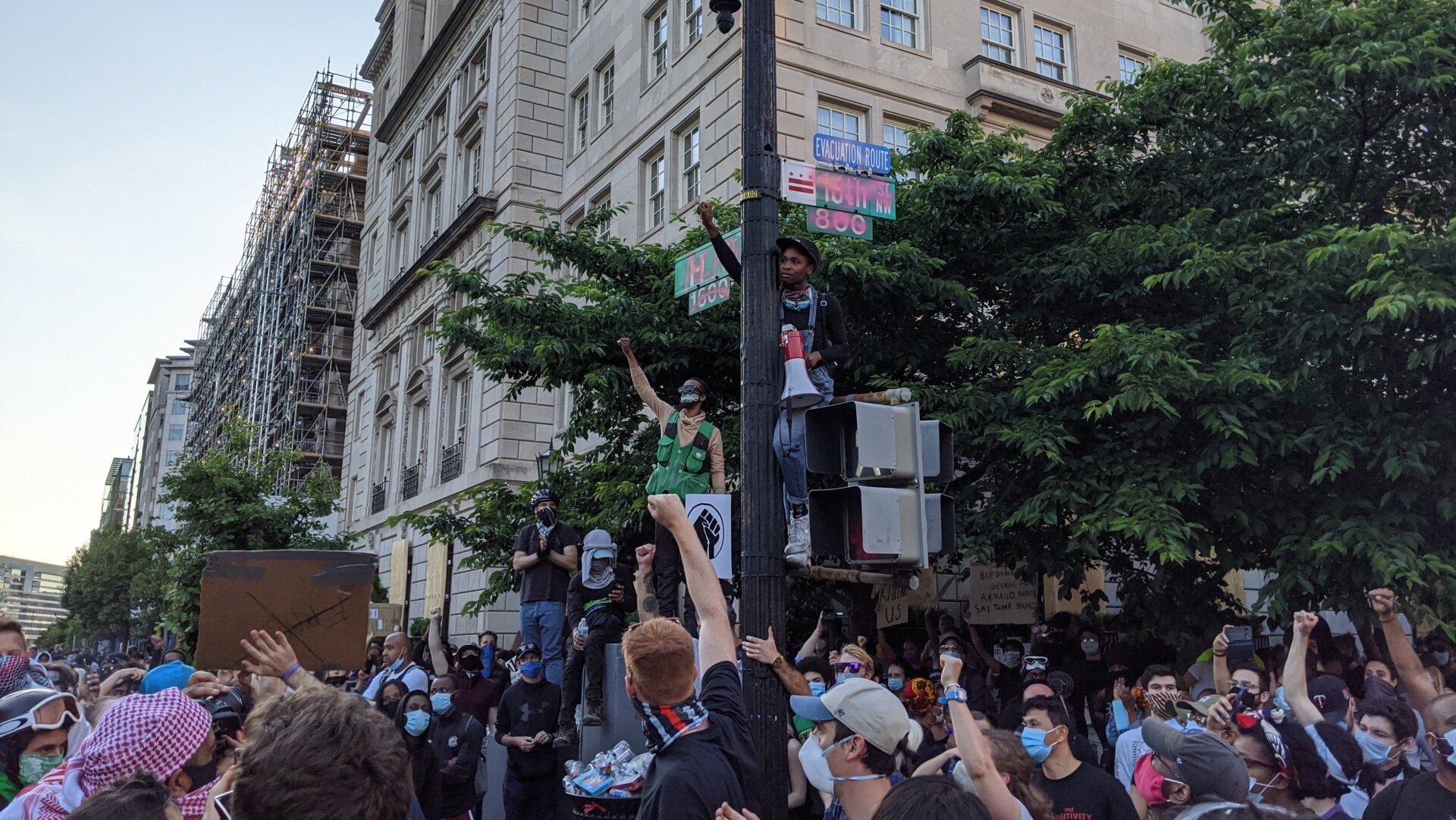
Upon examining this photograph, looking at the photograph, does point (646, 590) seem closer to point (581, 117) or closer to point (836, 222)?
point (836, 222)

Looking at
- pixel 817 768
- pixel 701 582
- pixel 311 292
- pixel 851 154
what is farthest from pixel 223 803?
pixel 311 292

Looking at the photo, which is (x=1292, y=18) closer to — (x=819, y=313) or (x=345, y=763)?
(x=819, y=313)

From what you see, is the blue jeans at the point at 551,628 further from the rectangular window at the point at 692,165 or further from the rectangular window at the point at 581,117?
A: the rectangular window at the point at 581,117

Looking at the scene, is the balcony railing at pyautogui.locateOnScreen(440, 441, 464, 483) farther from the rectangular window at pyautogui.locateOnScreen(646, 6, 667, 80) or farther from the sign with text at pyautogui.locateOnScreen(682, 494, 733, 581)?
the sign with text at pyautogui.locateOnScreen(682, 494, 733, 581)

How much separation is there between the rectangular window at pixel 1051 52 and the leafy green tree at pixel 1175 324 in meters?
9.34

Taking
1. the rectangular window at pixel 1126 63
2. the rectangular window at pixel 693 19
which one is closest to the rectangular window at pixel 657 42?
the rectangular window at pixel 693 19

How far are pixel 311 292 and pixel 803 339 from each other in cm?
5171

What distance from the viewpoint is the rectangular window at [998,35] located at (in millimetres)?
23094

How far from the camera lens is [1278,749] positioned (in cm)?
504

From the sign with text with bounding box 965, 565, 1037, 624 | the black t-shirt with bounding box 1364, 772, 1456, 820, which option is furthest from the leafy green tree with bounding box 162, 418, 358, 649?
the black t-shirt with bounding box 1364, 772, 1456, 820

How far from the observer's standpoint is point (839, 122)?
69.2 ft

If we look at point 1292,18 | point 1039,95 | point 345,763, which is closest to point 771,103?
point 345,763

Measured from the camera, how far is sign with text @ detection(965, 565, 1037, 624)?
1625 cm

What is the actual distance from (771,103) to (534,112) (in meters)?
25.4
